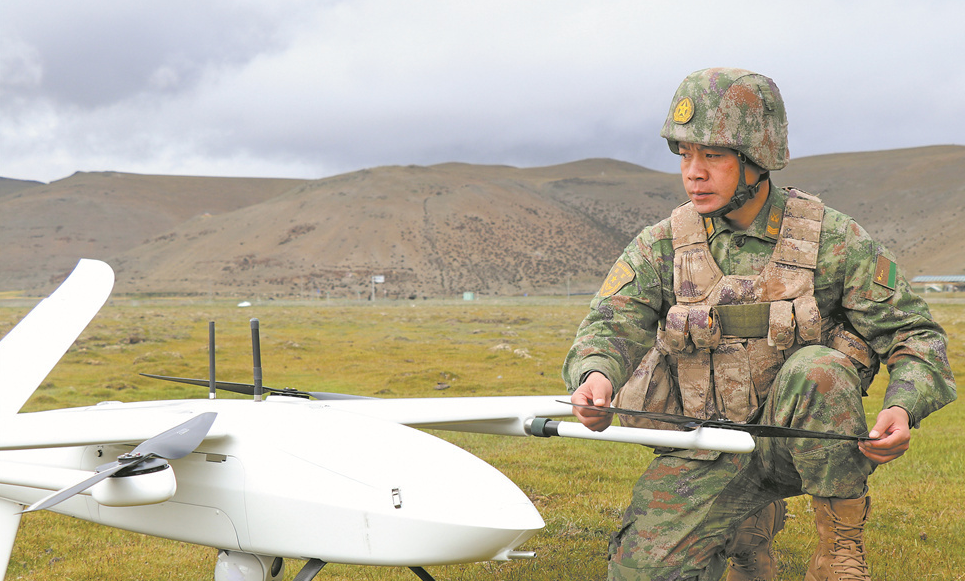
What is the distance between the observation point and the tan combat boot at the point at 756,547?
15.3 feet

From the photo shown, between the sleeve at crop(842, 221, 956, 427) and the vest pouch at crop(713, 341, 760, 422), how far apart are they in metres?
0.65

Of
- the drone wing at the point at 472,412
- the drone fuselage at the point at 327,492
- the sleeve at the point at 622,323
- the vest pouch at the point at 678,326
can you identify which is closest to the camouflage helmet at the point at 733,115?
the sleeve at the point at 622,323

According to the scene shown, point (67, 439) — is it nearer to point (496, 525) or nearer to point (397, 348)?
point (496, 525)

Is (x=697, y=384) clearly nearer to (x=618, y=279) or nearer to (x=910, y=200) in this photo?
(x=618, y=279)

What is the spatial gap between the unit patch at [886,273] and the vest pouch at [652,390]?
4.17 ft

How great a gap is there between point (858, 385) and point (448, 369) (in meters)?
20.6

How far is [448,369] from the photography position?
23938mm

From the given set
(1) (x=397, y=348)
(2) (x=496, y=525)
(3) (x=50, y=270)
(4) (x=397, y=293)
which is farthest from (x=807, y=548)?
(3) (x=50, y=270)

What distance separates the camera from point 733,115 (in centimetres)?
400

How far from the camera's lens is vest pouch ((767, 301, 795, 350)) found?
3.87 metres

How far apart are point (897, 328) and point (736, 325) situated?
2.69 ft

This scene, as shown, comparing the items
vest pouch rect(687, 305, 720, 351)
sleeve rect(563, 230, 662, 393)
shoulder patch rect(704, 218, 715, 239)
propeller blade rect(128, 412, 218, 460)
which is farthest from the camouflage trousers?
propeller blade rect(128, 412, 218, 460)

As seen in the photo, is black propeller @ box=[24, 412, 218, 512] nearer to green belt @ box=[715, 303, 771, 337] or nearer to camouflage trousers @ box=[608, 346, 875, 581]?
camouflage trousers @ box=[608, 346, 875, 581]

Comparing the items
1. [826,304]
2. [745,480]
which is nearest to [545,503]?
[745,480]
